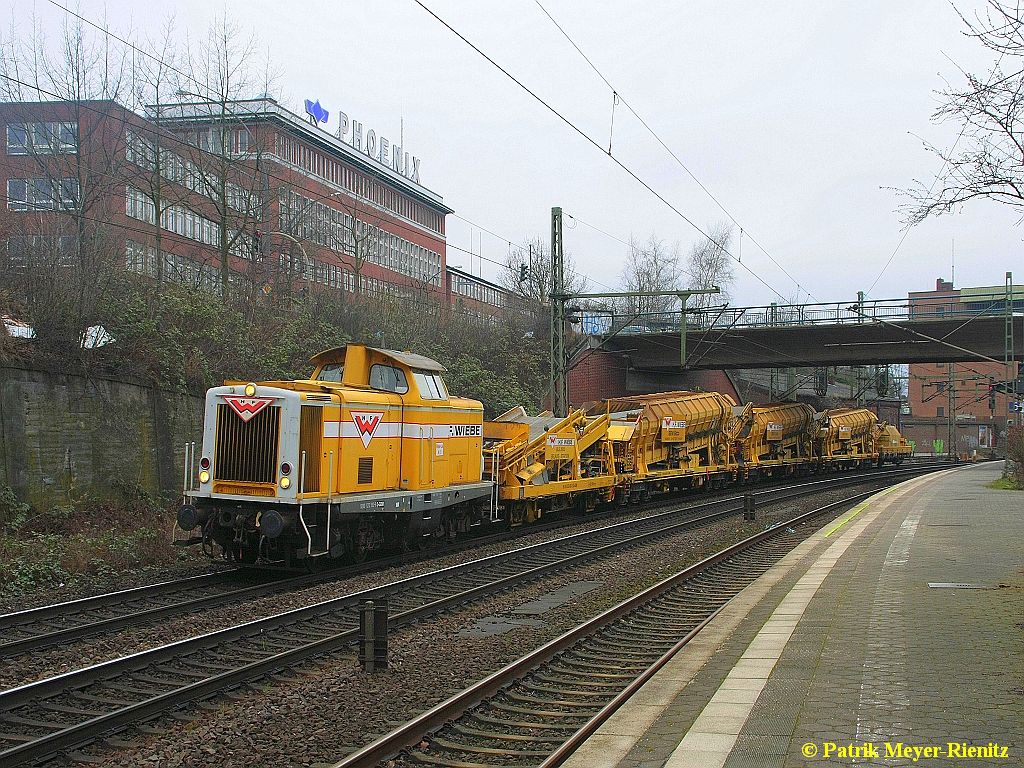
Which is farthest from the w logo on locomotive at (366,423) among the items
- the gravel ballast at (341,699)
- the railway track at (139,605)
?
the gravel ballast at (341,699)

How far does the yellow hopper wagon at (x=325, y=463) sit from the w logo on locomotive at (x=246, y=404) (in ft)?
0.05

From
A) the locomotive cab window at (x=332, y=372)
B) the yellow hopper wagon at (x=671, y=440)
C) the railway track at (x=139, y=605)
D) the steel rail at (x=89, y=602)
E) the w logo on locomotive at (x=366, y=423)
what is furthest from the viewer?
the yellow hopper wagon at (x=671, y=440)

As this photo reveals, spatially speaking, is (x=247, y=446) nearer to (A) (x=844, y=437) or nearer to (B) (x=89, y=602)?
(B) (x=89, y=602)

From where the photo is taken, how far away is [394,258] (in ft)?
226

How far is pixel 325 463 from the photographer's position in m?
13.3

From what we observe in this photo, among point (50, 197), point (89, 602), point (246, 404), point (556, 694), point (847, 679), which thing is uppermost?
point (50, 197)

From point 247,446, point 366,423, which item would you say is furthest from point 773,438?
point 247,446

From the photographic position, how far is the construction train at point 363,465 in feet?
43.0

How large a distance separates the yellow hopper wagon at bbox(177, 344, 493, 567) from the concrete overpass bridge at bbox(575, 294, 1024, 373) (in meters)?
23.0

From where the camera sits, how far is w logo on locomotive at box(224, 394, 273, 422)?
13211mm

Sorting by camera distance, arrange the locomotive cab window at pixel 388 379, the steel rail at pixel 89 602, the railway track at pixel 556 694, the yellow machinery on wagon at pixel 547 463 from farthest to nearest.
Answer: the yellow machinery on wagon at pixel 547 463, the locomotive cab window at pixel 388 379, the steel rail at pixel 89 602, the railway track at pixel 556 694

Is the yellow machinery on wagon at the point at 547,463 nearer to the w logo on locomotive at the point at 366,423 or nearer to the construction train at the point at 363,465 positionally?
the construction train at the point at 363,465

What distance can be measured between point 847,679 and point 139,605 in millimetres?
8230

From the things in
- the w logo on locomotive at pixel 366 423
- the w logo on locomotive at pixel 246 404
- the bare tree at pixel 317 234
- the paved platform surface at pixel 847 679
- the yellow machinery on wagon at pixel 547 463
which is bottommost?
the paved platform surface at pixel 847 679
